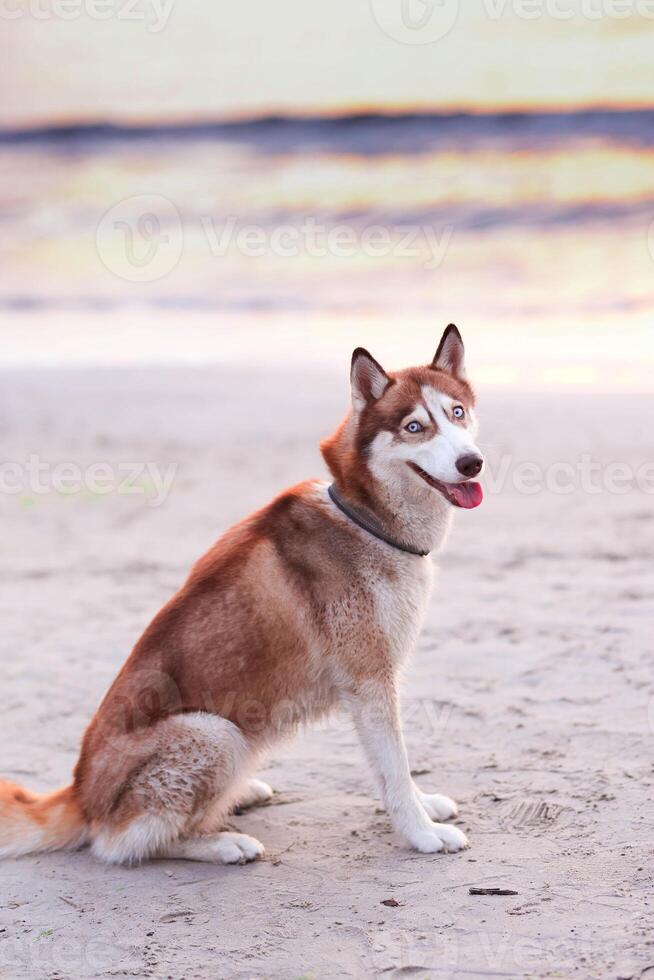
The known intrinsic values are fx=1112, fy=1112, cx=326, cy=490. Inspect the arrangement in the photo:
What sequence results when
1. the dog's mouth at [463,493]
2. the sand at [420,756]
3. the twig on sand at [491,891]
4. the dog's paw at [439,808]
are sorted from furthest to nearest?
the dog's paw at [439,808]
the dog's mouth at [463,493]
the twig on sand at [491,891]
the sand at [420,756]

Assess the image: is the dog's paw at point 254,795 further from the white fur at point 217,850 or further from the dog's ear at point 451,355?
the dog's ear at point 451,355

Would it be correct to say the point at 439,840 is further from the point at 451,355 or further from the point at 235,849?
the point at 451,355

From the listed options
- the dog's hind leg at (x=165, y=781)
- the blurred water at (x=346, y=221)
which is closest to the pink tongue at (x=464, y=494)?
the dog's hind leg at (x=165, y=781)

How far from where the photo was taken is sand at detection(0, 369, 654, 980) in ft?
9.76

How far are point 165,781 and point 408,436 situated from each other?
133cm

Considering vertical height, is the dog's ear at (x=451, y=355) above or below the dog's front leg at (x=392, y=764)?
above

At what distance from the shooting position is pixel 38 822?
3.61 m

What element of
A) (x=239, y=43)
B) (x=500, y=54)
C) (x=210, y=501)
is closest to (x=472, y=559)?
(x=210, y=501)

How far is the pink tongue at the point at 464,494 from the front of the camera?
353 centimetres

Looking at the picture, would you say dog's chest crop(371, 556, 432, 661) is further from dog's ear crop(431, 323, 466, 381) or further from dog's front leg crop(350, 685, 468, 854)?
dog's ear crop(431, 323, 466, 381)

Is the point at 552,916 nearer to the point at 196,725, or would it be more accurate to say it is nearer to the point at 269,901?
the point at 269,901

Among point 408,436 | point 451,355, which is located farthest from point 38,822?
point 451,355

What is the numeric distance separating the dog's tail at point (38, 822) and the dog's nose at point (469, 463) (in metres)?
1.62

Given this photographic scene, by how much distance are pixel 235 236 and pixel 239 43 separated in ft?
17.7
